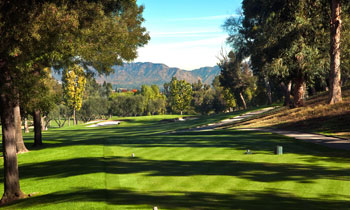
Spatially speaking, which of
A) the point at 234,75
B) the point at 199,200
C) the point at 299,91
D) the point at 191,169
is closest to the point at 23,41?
the point at 191,169

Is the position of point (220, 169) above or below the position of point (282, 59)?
below

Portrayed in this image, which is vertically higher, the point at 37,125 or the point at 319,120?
the point at 37,125

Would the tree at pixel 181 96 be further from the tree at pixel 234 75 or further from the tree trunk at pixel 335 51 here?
the tree trunk at pixel 335 51

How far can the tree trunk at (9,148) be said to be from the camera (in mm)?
14062

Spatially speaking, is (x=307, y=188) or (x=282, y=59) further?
(x=282, y=59)

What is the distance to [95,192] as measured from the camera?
1183cm

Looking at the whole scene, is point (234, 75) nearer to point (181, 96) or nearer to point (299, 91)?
point (299, 91)

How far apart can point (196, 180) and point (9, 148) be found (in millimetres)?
7538

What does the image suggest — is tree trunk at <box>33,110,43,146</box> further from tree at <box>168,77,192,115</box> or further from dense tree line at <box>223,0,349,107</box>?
tree at <box>168,77,192,115</box>

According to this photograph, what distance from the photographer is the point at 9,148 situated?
14305 mm

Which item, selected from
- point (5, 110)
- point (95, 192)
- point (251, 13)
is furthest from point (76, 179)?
point (251, 13)

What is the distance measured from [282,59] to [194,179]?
2625cm

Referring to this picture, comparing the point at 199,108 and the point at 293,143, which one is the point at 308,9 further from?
the point at 199,108

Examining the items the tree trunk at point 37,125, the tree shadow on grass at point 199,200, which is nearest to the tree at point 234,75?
the tree trunk at point 37,125
